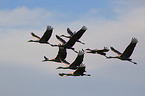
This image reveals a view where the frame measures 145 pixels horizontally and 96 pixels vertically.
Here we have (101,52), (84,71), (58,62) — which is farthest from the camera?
(58,62)

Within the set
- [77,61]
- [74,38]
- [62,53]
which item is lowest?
[77,61]

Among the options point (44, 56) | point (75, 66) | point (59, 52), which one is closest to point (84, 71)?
point (75, 66)

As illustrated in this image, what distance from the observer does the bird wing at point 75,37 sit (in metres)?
74.9

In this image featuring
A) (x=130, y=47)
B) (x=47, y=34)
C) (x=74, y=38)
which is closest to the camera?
(x=130, y=47)

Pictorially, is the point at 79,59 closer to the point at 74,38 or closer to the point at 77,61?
the point at 77,61

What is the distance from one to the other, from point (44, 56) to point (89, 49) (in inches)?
452

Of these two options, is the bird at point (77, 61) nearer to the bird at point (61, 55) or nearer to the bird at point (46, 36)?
the bird at point (61, 55)

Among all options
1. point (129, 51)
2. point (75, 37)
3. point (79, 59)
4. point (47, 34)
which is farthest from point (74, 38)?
point (129, 51)

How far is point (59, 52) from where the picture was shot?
260ft

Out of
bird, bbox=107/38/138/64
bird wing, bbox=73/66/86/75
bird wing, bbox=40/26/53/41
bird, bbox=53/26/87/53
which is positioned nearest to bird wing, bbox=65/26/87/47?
bird, bbox=53/26/87/53

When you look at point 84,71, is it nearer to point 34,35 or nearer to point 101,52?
point 101,52

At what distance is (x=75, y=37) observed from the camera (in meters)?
76.3

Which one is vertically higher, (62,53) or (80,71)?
(62,53)

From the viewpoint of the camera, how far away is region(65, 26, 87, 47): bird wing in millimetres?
74938
